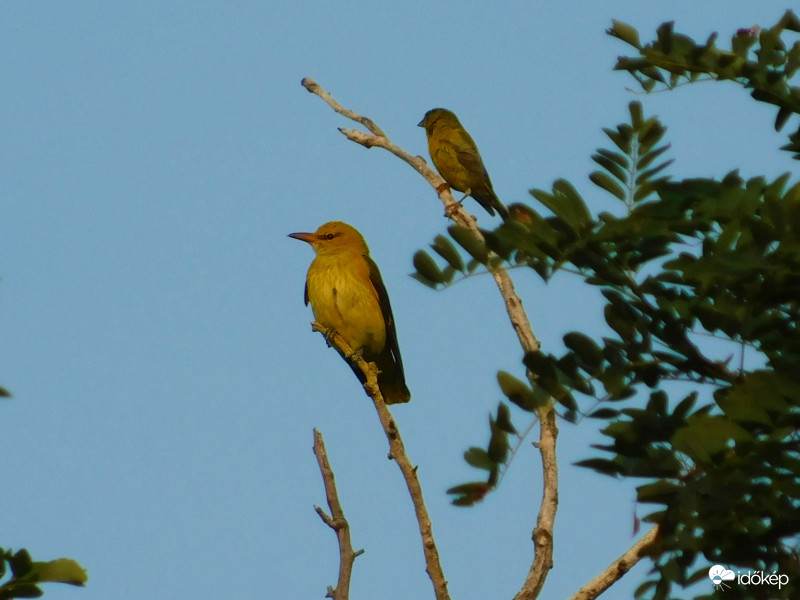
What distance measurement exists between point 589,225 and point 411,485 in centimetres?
198

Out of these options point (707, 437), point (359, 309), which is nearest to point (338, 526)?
point (707, 437)

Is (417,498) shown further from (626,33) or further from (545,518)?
(626,33)

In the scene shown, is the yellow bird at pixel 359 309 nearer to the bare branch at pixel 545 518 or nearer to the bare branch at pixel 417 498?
the bare branch at pixel 417 498

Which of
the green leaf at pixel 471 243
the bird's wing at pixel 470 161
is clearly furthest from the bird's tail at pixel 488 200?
the green leaf at pixel 471 243

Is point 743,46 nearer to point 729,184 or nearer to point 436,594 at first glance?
point 729,184

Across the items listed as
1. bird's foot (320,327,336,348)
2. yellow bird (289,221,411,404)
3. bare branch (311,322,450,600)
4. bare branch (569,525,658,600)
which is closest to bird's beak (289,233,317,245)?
yellow bird (289,221,411,404)

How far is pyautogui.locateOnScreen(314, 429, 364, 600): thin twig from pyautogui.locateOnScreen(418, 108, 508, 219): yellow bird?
6006 millimetres

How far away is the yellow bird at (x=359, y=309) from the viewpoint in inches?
312

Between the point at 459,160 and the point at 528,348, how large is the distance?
5.67 m

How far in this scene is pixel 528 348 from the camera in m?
4.43

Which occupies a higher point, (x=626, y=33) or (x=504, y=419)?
(x=626, y=33)

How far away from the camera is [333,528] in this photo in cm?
394

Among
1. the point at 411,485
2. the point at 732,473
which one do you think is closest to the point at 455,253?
the point at 732,473

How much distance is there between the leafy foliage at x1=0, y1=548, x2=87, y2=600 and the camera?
2314 mm
